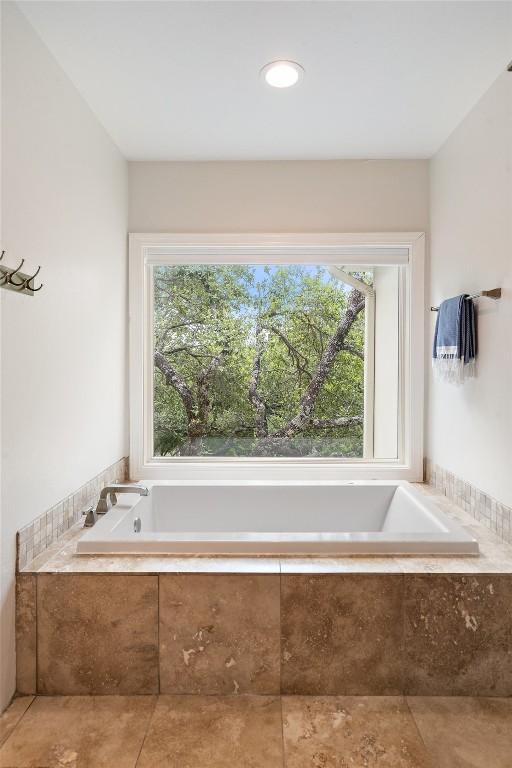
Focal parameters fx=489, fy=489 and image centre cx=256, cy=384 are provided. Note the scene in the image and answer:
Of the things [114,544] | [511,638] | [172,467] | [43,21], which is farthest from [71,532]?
[43,21]

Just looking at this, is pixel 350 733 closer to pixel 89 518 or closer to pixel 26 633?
pixel 26 633

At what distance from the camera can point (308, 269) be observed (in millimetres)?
3031

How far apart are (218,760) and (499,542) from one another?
4.26 feet

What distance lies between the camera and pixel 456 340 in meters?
2.28

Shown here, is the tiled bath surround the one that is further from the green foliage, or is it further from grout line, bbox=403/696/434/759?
the green foliage

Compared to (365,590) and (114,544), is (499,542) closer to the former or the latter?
(365,590)

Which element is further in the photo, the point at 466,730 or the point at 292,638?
the point at 292,638

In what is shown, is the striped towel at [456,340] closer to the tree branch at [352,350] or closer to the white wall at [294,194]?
the tree branch at [352,350]

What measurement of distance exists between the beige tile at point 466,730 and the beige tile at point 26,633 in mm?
1303

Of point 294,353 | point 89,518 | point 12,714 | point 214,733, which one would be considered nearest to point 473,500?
point 294,353

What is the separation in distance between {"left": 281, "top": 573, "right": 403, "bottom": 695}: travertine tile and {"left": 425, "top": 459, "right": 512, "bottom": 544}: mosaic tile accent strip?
62 centimetres

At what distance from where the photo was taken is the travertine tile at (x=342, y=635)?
168 cm

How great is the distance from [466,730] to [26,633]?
58.4 inches

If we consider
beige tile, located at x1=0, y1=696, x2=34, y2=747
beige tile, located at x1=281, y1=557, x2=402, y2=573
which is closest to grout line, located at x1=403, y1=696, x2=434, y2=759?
beige tile, located at x1=281, y1=557, x2=402, y2=573
